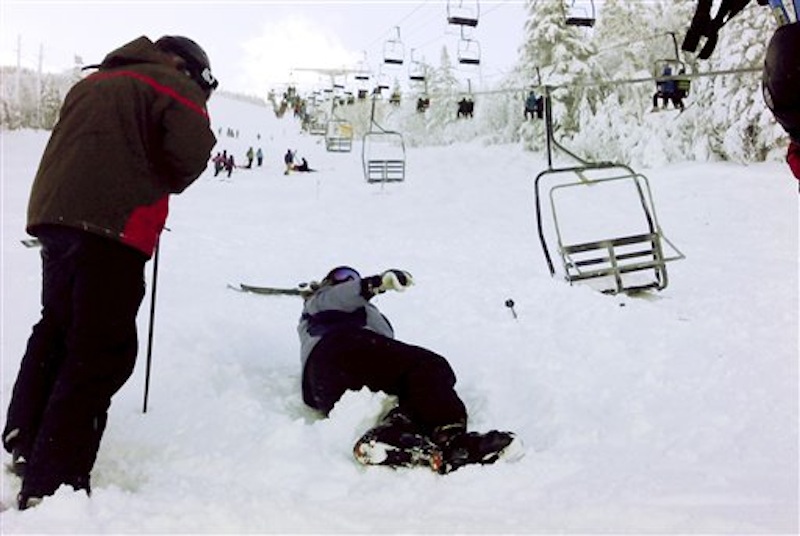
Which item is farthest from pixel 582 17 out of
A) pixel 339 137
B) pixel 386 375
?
pixel 339 137

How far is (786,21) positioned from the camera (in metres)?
1.63

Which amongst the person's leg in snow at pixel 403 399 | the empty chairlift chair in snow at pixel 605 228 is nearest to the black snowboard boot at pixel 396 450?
the person's leg in snow at pixel 403 399

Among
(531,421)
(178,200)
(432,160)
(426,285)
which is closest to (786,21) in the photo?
(531,421)

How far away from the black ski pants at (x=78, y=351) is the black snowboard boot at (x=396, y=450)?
0.95 m

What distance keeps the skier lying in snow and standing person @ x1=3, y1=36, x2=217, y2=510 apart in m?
1.03

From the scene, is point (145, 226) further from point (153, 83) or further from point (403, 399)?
point (403, 399)

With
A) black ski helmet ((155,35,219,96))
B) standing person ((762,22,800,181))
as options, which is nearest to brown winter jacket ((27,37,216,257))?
black ski helmet ((155,35,219,96))

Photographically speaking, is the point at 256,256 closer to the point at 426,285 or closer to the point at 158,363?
the point at 426,285

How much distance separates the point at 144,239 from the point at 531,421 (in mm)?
2057

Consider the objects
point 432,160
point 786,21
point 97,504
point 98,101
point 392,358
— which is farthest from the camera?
point 432,160

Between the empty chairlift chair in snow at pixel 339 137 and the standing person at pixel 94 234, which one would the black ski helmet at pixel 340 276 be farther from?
the empty chairlift chair in snow at pixel 339 137

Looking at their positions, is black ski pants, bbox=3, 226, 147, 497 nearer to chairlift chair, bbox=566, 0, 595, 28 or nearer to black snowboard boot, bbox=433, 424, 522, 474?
black snowboard boot, bbox=433, 424, 522, 474

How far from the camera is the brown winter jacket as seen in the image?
2191 mm

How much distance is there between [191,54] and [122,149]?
0.49m
